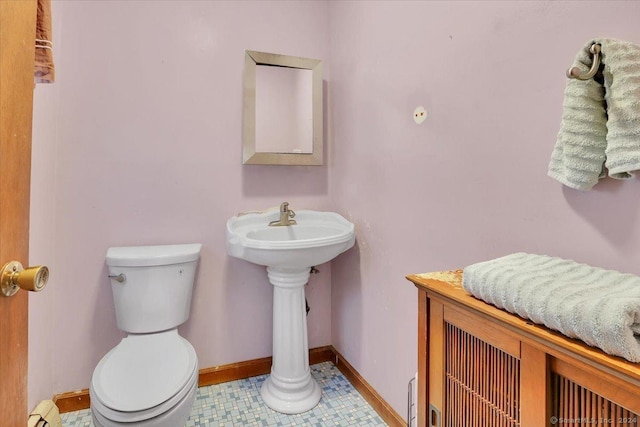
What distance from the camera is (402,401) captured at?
1.45 m

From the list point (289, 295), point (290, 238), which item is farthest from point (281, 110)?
point (289, 295)

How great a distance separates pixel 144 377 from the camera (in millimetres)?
1312

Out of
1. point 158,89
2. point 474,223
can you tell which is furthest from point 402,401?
point 158,89

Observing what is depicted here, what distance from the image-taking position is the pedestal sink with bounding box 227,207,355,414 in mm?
1576

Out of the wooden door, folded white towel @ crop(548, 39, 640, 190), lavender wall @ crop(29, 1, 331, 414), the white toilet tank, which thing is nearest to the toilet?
the white toilet tank

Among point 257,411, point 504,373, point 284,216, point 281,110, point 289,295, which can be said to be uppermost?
point 281,110

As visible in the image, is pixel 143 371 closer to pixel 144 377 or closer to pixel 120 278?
pixel 144 377

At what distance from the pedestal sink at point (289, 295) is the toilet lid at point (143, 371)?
47 cm

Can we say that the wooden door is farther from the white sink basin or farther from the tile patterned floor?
the tile patterned floor

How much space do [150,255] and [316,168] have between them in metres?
0.98

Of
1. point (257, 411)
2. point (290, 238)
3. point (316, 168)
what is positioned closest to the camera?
point (257, 411)

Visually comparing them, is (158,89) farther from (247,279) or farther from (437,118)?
(437,118)

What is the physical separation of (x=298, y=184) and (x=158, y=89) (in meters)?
0.86

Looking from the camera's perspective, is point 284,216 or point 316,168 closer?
point 284,216
